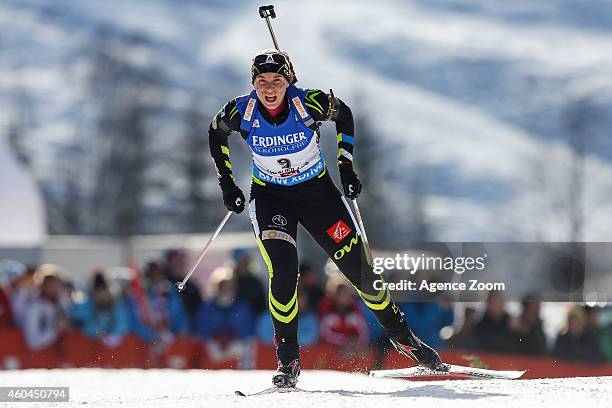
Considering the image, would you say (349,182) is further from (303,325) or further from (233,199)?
(303,325)

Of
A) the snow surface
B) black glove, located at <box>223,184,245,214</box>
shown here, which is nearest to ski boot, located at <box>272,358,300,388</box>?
the snow surface

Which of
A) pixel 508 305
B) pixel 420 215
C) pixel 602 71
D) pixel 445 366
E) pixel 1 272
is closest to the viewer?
pixel 445 366

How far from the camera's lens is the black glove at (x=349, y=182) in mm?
7082

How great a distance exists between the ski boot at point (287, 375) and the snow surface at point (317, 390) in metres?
0.17

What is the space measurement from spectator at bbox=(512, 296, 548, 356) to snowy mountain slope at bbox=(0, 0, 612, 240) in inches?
2314

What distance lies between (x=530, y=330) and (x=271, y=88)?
4032 millimetres

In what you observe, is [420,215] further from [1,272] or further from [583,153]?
[1,272]

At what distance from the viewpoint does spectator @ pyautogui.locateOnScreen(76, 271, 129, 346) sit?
11.2 metres

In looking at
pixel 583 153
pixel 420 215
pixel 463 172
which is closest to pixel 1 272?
pixel 583 153

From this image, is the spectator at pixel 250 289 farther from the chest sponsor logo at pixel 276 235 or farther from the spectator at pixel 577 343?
the chest sponsor logo at pixel 276 235

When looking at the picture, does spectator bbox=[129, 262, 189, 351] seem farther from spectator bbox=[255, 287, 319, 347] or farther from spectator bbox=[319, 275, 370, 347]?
spectator bbox=[319, 275, 370, 347]

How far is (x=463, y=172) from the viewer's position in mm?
110500

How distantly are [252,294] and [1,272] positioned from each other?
4.62m

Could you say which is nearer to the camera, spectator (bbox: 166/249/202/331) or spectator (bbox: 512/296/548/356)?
spectator (bbox: 512/296/548/356)
